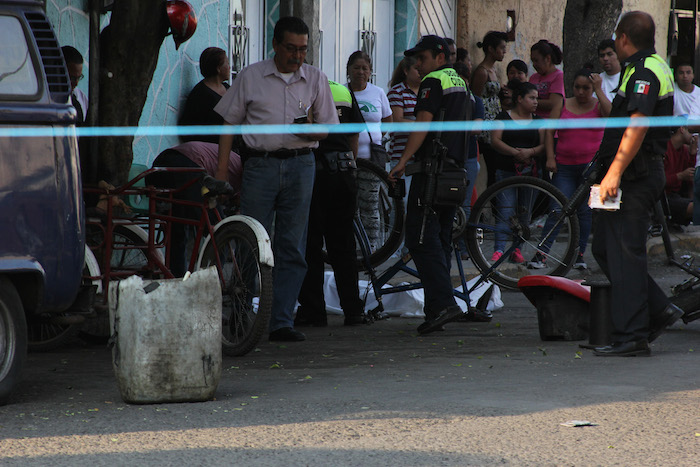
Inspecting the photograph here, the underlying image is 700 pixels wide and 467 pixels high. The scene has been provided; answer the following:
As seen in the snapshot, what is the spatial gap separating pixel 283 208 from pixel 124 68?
165 cm

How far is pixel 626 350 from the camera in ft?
22.5

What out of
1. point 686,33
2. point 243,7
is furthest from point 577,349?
point 686,33

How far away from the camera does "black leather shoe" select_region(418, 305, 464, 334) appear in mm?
7949

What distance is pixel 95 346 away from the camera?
785cm

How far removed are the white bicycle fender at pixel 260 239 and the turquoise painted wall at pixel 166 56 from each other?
308 centimetres

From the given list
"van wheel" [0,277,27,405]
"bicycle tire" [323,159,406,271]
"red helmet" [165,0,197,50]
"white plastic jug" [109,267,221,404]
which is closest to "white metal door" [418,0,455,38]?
"bicycle tire" [323,159,406,271]

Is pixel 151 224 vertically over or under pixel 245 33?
under

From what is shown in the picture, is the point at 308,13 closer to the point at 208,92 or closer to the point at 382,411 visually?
the point at 208,92

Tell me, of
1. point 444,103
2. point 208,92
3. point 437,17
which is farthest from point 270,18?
point 444,103

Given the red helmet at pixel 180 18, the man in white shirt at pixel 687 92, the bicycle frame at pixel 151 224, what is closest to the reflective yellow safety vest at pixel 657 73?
the bicycle frame at pixel 151 224

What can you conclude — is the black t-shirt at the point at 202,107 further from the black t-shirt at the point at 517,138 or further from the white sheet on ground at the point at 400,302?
the black t-shirt at the point at 517,138

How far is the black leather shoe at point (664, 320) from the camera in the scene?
6996 mm

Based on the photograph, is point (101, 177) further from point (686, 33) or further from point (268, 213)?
point (686, 33)

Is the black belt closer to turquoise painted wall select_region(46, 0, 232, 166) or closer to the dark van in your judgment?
the dark van
